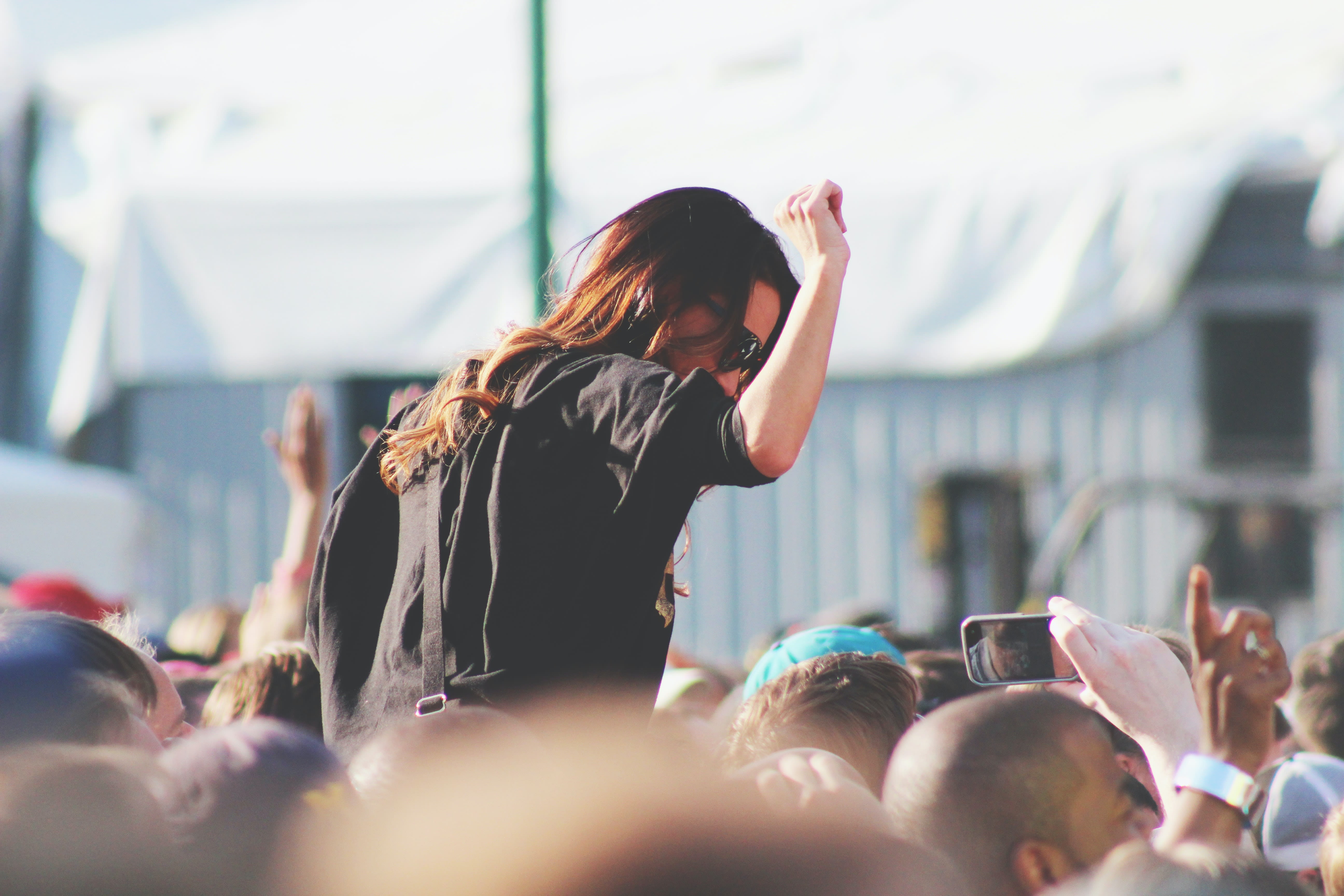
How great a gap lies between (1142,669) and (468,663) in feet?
2.86

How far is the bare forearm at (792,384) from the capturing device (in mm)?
1827

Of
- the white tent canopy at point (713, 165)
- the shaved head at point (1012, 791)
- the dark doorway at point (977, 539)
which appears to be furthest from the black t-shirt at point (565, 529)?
the dark doorway at point (977, 539)

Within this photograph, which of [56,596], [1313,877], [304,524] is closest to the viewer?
[1313,877]

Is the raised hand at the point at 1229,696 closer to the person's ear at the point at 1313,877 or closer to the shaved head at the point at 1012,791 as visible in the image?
the shaved head at the point at 1012,791

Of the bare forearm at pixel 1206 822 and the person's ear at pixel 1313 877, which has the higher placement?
the bare forearm at pixel 1206 822

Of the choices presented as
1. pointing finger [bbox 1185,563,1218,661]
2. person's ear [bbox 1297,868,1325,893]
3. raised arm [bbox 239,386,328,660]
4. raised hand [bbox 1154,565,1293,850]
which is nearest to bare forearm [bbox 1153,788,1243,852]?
raised hand [bbox 1154,565,1293,850]

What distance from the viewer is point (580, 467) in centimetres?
196

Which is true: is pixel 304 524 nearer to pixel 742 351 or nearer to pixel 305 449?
pixel 305 449

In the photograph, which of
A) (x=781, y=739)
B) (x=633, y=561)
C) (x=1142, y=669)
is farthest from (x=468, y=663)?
(x=1142, y=669)

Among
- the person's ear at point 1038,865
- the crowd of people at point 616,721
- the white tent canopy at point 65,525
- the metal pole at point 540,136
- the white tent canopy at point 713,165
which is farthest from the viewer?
the white tent canopy at point 713,165

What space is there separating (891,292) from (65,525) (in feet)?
15.5

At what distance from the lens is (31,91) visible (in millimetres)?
10734

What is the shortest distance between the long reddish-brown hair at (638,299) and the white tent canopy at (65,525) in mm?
5269

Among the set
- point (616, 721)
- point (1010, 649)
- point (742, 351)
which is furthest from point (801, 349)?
point (1010, 649)
